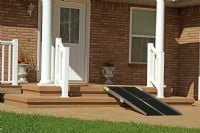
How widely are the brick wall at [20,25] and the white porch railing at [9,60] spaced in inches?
19.8

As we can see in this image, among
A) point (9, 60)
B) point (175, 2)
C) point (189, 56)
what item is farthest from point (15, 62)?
point (189, 56)

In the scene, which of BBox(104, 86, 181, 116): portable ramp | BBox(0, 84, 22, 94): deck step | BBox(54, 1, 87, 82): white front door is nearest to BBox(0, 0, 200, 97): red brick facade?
BBox(54, 1, 87, 82): white front door

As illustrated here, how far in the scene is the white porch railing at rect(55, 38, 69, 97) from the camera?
11922 mm

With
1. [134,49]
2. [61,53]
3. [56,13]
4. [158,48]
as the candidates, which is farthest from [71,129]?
[134,49]

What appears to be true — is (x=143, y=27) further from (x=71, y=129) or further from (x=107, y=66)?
(x=71, y=129)

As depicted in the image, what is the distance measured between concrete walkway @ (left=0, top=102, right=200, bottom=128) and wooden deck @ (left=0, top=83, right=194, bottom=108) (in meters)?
0.21

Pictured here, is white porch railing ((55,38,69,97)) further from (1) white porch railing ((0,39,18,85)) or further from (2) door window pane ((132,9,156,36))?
(2) door window pane ((132,9,156,36))

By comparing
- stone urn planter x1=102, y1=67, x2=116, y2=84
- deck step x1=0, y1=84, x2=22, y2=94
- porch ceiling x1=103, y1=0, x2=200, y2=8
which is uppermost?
porch ceiling x1=103, y1=0, x2=200, y2=8

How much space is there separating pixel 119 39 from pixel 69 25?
1.85 meters

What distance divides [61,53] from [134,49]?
464 centimetres

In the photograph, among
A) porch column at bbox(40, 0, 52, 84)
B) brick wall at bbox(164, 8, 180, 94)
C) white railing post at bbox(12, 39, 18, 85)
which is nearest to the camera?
porch column at bbox(40, 0, 52, 84)

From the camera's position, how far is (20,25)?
46.8 ft

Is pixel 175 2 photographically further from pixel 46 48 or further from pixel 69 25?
pixel 46 48

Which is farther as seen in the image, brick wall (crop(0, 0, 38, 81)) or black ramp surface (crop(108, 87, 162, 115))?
brick wall (crop(0, 0, 38, 81))
